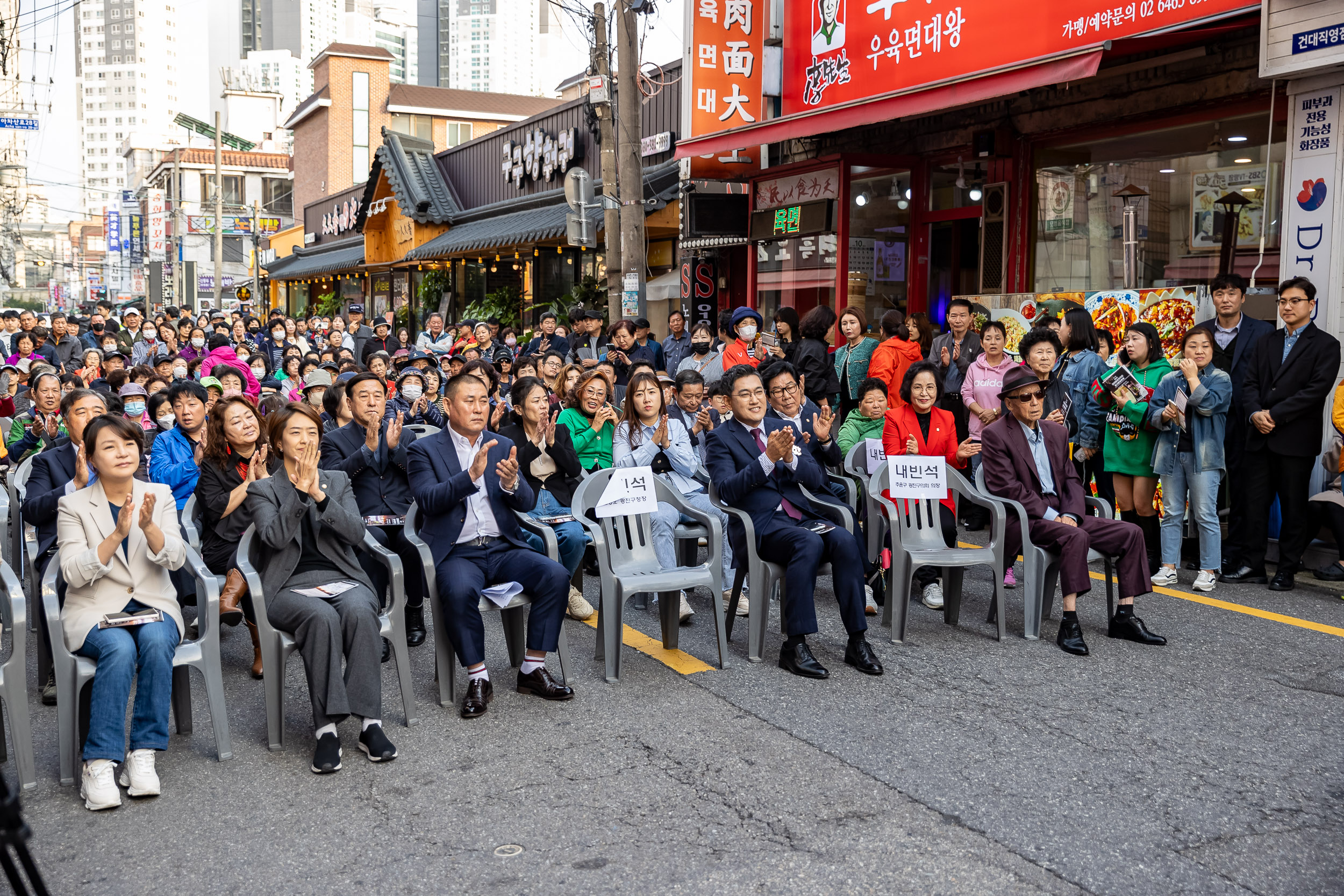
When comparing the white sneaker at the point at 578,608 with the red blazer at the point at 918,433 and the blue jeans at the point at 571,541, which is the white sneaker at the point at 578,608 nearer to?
the blue jeans at the point at 571,541

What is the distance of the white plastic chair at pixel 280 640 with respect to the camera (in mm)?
4668

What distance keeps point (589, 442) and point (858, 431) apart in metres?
1.91

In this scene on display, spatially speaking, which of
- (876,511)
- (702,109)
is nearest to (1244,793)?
(876,511)

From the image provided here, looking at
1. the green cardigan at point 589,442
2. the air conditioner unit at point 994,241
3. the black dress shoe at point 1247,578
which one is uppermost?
the air conditioner unit at point 994,241

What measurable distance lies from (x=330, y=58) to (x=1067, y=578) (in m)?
45.0

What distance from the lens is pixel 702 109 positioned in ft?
45.6

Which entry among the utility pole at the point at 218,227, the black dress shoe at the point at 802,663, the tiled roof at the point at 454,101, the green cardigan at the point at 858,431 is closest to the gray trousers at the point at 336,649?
the black dress shoe at the point at 802,663

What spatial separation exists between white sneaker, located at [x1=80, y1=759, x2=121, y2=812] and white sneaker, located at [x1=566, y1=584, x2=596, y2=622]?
3024 mm

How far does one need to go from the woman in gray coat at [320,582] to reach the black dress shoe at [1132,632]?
397cm

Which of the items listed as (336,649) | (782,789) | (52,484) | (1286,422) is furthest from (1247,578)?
(52,484)

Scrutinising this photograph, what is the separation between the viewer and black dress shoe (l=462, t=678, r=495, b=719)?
16.6 feet

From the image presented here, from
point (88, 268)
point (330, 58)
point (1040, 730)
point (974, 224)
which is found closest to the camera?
point (1040, 730)

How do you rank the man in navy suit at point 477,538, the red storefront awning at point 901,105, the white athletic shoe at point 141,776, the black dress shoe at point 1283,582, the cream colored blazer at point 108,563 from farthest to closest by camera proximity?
1. the red storefront awning at point 901,105
2. the black dress shoe at point 1283,582
3. the man in navy suit at point 477,538
4. the cream colored blazer at point 108,563
5. the white athletic shoe at point 141,776

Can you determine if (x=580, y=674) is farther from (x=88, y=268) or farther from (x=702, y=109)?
(x=88, y=268)
